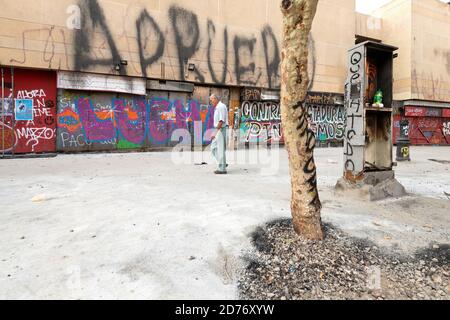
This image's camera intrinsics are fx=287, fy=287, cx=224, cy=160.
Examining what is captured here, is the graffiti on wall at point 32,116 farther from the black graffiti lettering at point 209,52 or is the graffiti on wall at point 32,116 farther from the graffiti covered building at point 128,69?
the black graffiti lettering at point 209,52

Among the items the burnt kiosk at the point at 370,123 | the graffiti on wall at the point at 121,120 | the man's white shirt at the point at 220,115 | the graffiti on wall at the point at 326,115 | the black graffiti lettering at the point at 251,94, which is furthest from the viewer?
the graffiti on wall at the point at 326,115

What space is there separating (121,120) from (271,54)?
7.71 m

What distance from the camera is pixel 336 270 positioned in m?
2.35

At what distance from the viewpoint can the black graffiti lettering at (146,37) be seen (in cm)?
1110

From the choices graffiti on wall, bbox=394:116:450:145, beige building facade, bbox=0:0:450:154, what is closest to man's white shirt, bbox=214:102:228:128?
beige building facade, bbox=0:0:450:154

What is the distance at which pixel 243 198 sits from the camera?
418 centimetres

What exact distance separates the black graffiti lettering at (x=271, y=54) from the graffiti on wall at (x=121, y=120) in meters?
3.60

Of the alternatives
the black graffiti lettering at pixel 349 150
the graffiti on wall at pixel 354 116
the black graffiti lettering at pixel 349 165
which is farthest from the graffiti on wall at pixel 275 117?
the black graffiti lettering at pixel 349 165

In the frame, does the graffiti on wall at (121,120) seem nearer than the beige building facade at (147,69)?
No

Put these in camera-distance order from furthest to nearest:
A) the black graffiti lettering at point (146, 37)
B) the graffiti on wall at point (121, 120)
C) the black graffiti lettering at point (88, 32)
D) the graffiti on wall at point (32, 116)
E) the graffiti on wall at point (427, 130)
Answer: the graffiti on wall at point (427, 130), the black graffiti lettering at point (146, 37), the graffiti on wall at point (121, 120), the black graffiti lettering at point (88, 32), the graffiti on wall at point (32, 116)

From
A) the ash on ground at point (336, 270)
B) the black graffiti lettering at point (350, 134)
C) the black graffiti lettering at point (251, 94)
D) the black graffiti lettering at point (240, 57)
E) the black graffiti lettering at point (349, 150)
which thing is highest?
the black graffiti lettering at point (240, 57)

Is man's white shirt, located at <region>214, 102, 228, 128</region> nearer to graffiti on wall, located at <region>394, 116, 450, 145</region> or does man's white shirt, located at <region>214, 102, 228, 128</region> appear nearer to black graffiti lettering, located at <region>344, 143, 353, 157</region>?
black graffiti lettering, located at <region>344, 143, 353, 157</region>

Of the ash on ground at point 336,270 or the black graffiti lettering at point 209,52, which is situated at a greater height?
the black graffiti lettering at point 209,52

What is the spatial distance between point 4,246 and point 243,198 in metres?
2.77
